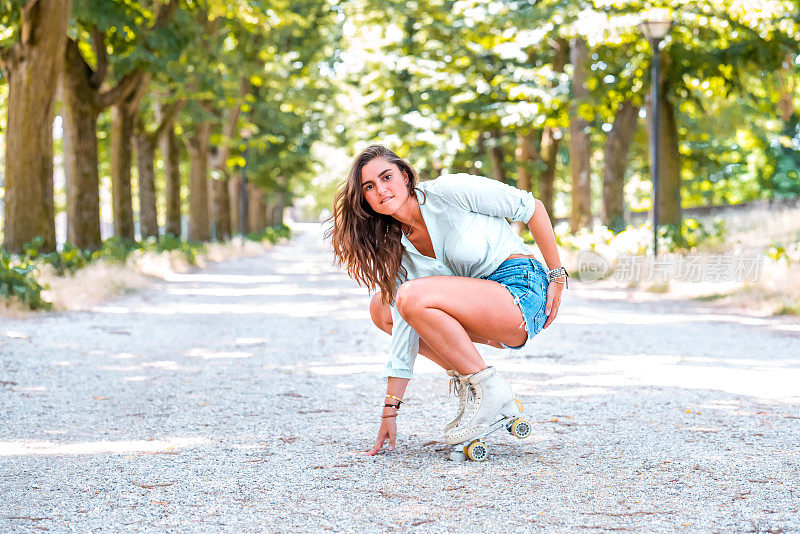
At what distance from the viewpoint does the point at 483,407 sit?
4.30 metres

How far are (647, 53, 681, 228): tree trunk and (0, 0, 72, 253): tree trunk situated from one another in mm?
11456

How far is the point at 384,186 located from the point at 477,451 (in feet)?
4.16

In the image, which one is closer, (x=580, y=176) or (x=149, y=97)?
(x=149, y=97)

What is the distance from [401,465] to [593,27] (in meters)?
15.2

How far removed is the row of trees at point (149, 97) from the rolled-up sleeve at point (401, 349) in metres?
10.0

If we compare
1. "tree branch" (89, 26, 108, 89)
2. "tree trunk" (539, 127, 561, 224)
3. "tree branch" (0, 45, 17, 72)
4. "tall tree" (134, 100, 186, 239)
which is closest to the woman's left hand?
"tree branch" (0, 45, 17, 72)

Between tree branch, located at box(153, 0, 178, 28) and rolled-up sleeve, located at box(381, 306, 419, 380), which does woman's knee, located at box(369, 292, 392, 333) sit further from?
tree branch, located at box(153, 0, 178, 28)

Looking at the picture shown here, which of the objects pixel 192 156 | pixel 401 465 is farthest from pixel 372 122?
pixel 401 465

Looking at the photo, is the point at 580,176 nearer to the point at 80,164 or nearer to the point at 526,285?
the point at 80,164

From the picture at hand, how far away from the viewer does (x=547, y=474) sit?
409cm

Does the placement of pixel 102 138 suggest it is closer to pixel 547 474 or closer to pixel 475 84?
pixel 475 84

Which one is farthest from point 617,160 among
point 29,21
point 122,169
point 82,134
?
point 29,21

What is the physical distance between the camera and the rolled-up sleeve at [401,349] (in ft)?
15.0

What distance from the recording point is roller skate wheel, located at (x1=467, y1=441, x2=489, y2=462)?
4.32m
